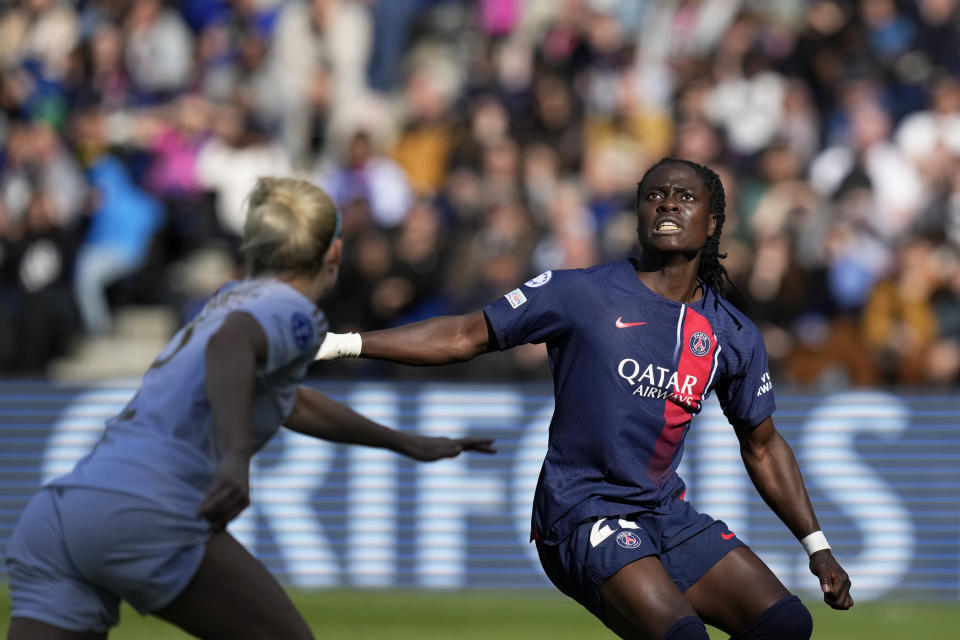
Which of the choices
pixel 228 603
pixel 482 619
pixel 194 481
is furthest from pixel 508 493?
pixel 194 481

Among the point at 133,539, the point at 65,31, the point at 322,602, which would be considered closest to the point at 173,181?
the point at 65,31

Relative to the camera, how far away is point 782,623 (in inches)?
217

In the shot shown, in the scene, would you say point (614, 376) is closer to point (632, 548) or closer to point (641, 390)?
point (641, 390)

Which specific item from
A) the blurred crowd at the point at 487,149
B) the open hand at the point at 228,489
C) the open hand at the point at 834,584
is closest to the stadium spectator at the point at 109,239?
the blurred crowd at the point at 487,149

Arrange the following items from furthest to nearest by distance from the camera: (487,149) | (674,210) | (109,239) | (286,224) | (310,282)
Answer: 1. (109,239)
2. (487,149)
3. (674,210)
4. (310,282)
5. (286,224)

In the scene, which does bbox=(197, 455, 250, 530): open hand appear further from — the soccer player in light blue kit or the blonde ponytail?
the blonde ponytail

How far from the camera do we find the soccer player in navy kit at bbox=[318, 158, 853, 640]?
220 inches

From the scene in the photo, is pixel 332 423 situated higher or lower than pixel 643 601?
higher

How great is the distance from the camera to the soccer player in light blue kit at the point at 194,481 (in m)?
4.21

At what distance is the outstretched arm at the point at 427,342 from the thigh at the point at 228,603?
1.34 meters

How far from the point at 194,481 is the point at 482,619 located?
5864mm

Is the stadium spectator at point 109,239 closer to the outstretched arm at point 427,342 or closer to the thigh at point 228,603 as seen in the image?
the outstretched arm at point 427,342

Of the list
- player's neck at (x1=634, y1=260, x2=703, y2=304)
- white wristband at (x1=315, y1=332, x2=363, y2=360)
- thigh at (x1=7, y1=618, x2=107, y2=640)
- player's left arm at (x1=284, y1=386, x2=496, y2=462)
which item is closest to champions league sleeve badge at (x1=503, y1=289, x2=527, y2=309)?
player's neck at (x1=634, y1=260, x2=703, y2=304)

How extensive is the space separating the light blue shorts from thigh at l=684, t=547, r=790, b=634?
2088mm
